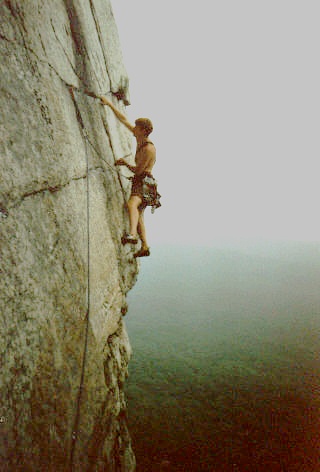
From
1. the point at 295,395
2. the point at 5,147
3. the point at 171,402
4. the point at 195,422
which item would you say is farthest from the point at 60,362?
the point at 295,395

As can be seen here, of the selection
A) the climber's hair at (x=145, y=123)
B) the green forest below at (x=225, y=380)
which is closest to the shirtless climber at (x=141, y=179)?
the climber's hair at (x=145, y=123)

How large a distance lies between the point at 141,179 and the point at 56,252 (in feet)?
10.3

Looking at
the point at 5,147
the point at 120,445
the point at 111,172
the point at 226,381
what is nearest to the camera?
the point at 5,147

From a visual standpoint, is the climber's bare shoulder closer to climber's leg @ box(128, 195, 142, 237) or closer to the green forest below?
climber's leg @ box(128, 195, 142, 237)

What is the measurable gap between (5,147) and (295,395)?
6935 cm

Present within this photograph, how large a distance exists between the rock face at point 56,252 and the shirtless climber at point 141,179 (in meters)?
0.45

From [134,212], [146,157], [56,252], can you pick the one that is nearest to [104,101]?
[146,157]

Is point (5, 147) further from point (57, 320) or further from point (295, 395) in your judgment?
point (295, 395)

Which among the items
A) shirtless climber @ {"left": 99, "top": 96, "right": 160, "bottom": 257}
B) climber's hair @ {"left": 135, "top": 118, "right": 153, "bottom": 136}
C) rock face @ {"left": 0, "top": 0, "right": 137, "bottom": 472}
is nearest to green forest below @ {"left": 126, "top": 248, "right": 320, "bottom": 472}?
rock face @ {"left": 0, "top": 0, "right": 137, "bottom": 472}

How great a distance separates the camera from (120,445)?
5684mm

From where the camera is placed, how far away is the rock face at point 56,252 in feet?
8.72

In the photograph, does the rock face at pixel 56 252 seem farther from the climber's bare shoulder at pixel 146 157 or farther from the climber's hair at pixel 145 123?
the climber's hair at pixel 145 123

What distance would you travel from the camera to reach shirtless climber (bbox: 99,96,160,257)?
19.1ft

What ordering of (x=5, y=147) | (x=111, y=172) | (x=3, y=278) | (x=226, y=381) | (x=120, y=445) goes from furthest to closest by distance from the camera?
(x=226, y=381), (x=111, y=172), (x=120, y=445), (x=5, y=147), (x=3, y=278)
